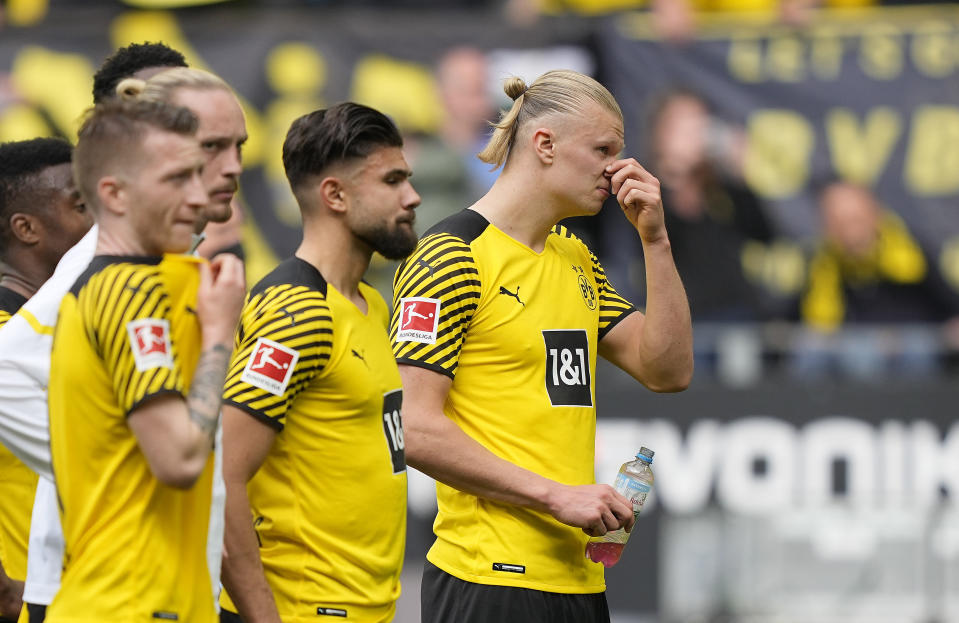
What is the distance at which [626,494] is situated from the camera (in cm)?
413

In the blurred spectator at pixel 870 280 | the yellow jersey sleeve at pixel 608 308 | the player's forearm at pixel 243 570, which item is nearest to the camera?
the player's forearm at pixel 243 570

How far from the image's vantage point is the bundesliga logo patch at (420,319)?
4.09 m

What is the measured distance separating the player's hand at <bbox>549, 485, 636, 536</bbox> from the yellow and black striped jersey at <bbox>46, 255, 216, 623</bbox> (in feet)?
4.10

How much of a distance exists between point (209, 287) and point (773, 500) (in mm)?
5646

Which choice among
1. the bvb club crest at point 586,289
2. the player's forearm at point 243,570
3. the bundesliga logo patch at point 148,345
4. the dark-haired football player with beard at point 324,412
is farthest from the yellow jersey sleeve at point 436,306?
the bundesliga logo patch at point 148,345

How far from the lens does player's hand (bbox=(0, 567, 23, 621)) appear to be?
3879mm

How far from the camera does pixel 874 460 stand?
26.5 ft

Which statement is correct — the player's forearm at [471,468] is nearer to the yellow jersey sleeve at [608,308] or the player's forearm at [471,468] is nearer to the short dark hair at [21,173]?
the yellow jersey sleeve at [608,308]

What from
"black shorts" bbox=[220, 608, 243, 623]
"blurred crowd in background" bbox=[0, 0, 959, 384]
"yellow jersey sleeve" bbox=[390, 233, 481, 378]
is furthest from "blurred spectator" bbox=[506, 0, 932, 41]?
"black shorts" bbox=[220, 608, 243, 623]

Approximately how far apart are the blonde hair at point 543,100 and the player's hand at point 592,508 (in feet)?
3.60

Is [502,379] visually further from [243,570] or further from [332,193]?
[243,570]

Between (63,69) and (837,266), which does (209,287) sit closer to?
(837,266)

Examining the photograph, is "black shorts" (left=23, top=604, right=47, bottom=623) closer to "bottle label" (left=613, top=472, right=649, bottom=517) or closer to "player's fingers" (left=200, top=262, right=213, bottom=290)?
"player's fingers" (left=200, top=262, right=213, bottom=290)

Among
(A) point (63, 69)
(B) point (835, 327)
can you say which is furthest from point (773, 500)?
(A) point (63, 69)
